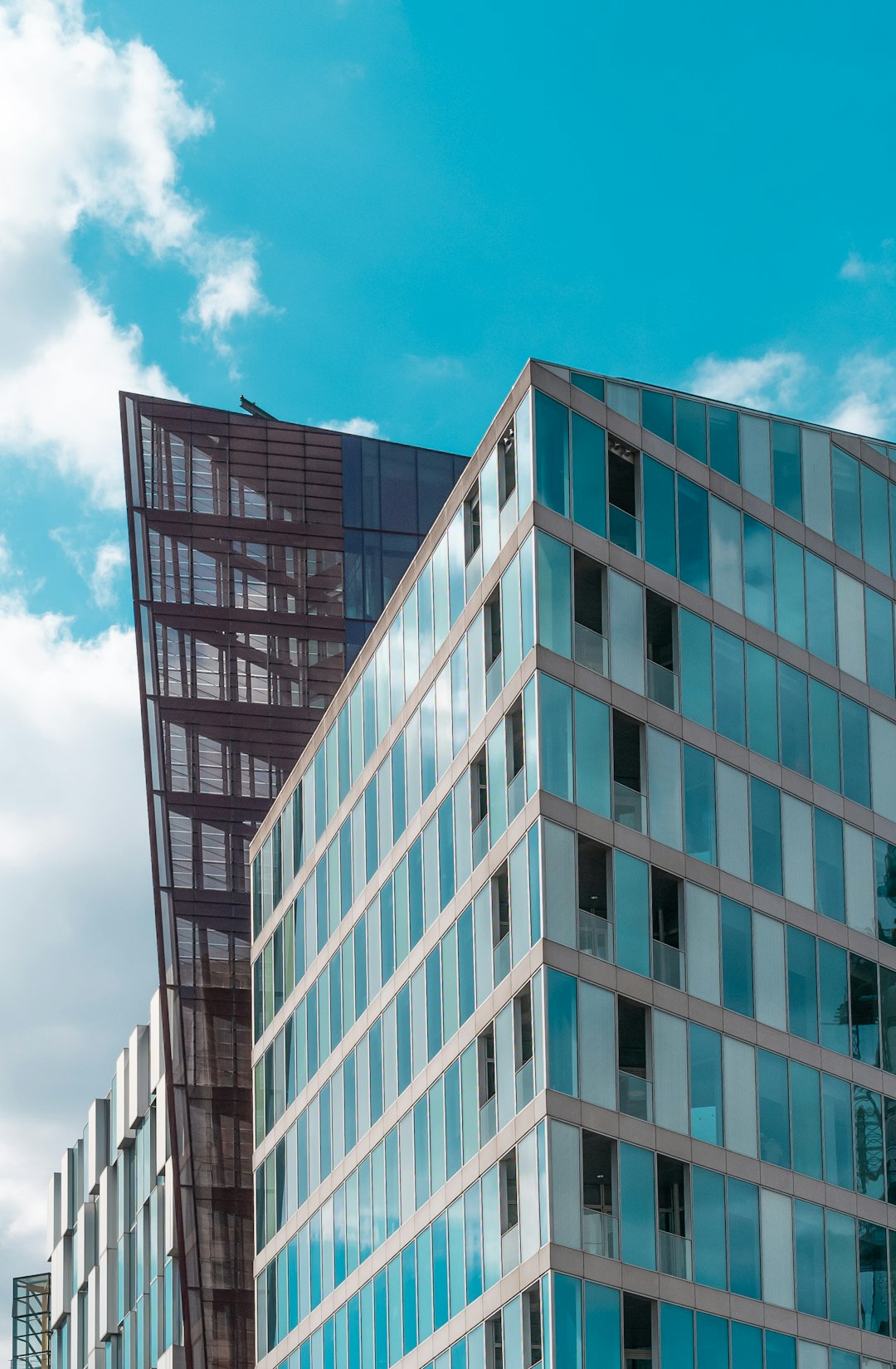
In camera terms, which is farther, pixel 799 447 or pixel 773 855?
pixel 799 447

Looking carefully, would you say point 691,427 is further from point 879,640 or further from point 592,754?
point 592,754

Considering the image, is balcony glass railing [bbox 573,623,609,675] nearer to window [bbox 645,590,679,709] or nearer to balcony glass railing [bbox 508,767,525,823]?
window [bbox 645,590,679,709]

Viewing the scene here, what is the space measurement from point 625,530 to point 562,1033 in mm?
12390

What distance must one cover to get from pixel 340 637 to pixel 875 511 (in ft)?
111

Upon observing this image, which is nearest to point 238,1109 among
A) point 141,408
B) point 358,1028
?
point 358,1028

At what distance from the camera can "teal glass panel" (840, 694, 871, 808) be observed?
5744 centimetres

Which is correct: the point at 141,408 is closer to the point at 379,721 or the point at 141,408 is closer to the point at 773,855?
the point at 379,721

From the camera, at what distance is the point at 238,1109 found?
81.4 meters

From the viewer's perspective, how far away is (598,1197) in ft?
159

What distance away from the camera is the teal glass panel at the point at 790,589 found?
2258 inches

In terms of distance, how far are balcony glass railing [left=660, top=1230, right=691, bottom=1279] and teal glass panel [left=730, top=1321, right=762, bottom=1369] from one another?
1.83m

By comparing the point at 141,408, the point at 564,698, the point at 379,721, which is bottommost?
the point at 564,698

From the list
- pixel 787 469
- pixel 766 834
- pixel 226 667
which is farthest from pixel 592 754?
pixel 226 667

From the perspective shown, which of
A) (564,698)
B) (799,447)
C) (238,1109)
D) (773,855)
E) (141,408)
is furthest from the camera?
(141,408)
